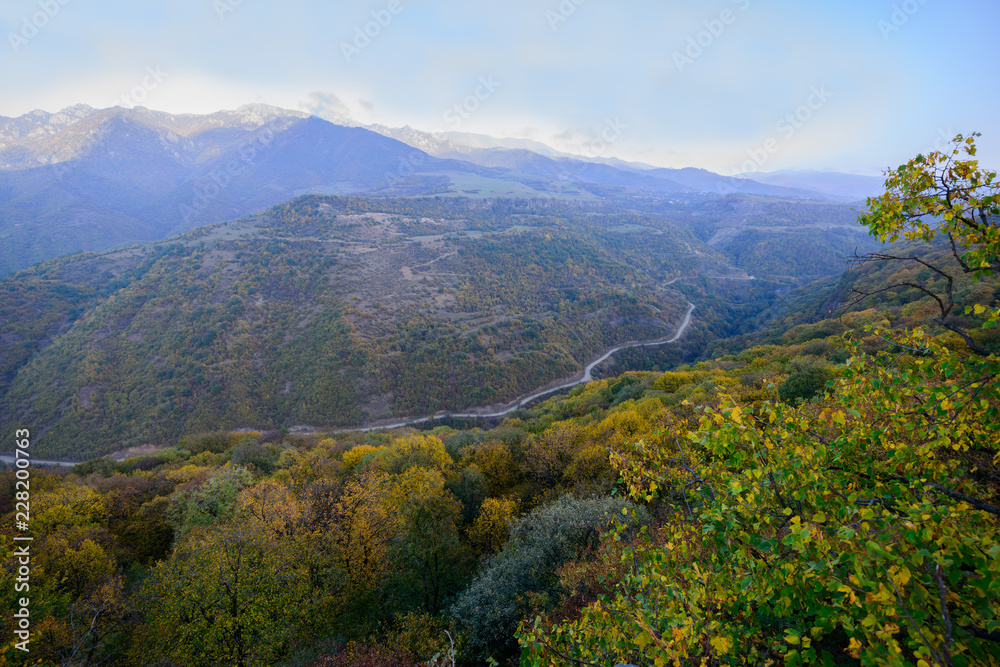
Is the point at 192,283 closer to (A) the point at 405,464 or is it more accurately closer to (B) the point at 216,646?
(A) the point at 405,464

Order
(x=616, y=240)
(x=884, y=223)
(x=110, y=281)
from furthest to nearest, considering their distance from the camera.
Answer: (x=616, y=240), (x=110, y=281), (x=884, y=223)

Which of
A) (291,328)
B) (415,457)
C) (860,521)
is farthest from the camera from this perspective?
(291,328)

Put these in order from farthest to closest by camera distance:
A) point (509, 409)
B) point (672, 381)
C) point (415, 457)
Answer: point (509, 409), point (672, 381), point (415, 457)

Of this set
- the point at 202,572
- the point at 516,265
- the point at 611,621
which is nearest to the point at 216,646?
the point at 202,572

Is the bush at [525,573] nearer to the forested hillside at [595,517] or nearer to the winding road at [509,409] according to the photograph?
the forested hillside at [595,517]

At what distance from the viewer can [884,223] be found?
5648 millimetres

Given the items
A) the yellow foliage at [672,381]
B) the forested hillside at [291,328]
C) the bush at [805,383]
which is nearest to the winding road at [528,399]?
the forested hillside at [291,328]

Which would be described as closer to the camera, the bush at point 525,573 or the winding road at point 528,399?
the bush at point 525,573

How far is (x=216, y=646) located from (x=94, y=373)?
3779 inches

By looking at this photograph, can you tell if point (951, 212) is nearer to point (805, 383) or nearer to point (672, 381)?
point (805, 383)

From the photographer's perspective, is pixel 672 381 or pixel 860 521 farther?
pixel 672 381

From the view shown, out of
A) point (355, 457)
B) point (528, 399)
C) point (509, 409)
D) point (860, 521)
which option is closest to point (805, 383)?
point (860, 521)

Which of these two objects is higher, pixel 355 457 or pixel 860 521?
pixel 860 521

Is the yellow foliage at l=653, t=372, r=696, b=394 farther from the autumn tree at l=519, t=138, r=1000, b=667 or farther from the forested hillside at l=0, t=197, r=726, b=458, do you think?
the forested hillside at l=0, t=197, r=726, b=458
